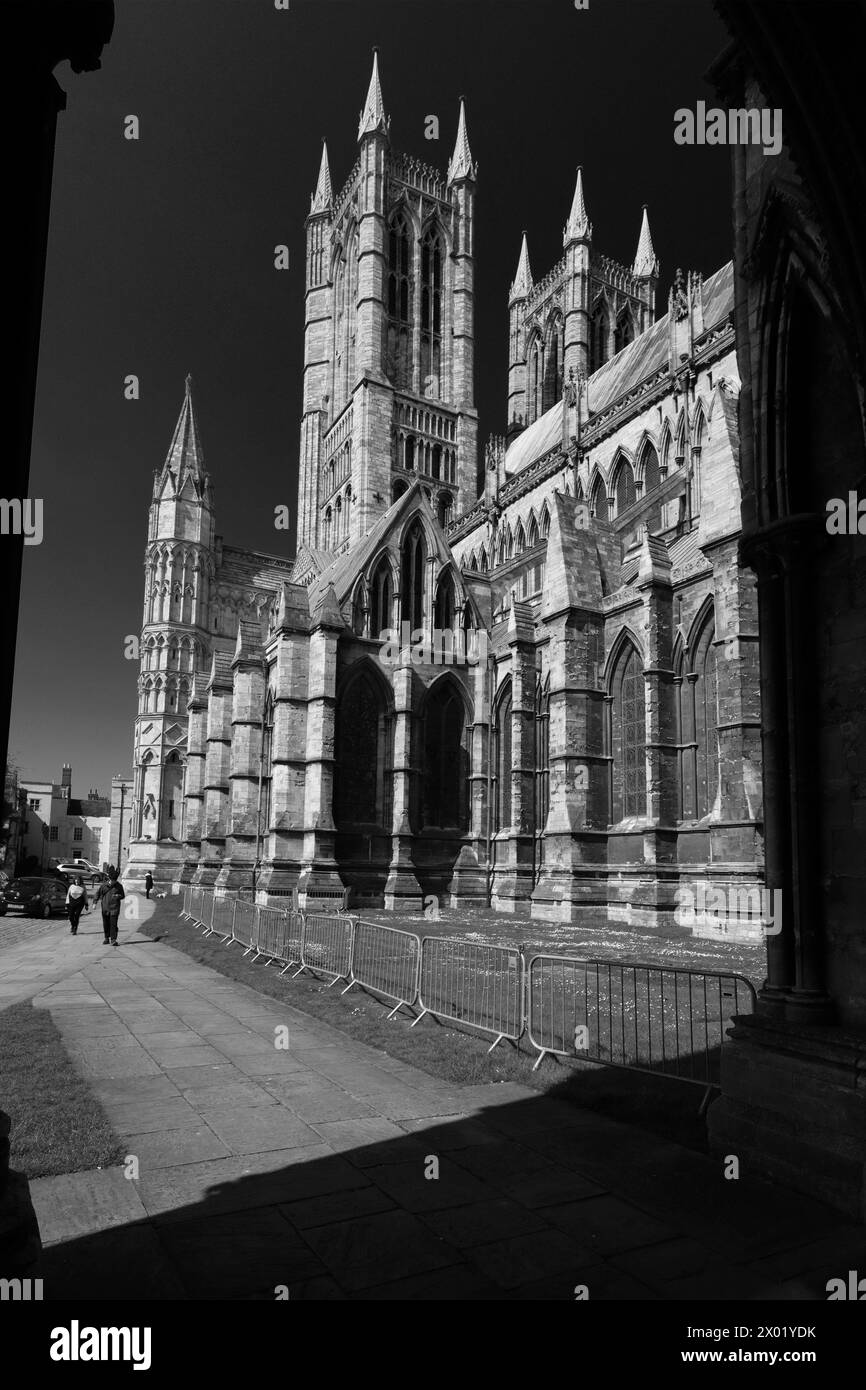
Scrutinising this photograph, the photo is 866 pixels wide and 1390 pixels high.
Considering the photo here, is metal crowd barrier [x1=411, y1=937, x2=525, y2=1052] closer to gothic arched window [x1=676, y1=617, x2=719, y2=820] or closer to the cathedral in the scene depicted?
the cathedral

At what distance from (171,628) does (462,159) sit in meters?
39.1

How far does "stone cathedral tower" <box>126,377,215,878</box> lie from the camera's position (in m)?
56.6

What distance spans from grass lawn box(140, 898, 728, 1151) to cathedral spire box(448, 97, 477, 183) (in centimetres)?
6437

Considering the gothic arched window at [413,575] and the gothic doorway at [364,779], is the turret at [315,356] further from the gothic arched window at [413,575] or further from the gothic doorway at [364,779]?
the gothic doorway at [364,779]

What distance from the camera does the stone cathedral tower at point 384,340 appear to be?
5572 cm

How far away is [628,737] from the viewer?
82.5 feet

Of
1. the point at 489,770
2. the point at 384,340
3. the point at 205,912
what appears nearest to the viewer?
the point at 205,912

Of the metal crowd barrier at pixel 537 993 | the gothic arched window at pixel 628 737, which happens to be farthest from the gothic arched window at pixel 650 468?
the metal crowd barrier at pixel 537 993

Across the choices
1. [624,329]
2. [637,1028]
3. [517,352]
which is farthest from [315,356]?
[637,1028]

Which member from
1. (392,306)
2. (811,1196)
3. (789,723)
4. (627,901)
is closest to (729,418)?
(627,901)

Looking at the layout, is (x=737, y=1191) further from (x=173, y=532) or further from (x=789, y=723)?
(x=173, y=532)

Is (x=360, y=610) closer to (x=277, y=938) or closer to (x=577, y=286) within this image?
(x=277, y=938)

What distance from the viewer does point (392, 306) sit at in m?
59.2

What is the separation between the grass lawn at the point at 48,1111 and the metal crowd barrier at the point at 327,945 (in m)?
4.28
